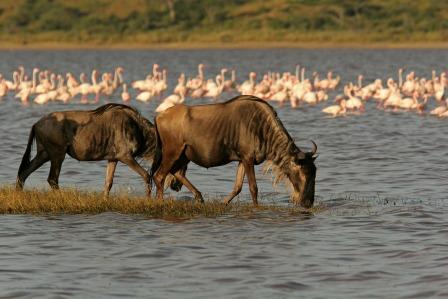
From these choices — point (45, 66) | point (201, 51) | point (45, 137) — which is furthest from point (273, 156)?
point (201, 51)

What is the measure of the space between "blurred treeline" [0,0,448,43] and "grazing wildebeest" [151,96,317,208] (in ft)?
281

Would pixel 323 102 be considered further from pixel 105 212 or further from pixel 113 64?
pixel 113 64

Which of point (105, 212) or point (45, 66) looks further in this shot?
point (45, 66)

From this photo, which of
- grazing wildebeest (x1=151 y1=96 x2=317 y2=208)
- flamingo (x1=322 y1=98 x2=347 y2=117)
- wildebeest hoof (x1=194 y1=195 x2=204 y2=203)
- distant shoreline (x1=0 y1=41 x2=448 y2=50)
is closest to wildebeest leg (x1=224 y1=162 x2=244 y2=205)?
grazing wildebeest (x1=151 y1=96 x2=317 y2=208)

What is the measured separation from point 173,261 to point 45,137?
16.3ft

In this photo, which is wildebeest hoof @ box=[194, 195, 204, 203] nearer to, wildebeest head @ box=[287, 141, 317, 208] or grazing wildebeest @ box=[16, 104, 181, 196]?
grazing wildebeest @ box=[16, 104, 181, 196]

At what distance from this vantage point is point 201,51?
116438mm

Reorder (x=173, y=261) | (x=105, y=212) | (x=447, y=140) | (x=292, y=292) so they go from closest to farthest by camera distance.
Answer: (x=292, y=292)
(x=173, y=261)
(x=105, y=212)
(x=447, y=140)

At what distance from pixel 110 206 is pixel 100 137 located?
117 cm

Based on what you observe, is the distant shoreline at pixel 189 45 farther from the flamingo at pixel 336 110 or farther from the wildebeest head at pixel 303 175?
the wildebeest head at pixel 303 175

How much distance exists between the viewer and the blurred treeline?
108 m

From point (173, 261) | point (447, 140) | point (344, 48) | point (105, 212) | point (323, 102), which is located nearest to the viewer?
point (173, 261)

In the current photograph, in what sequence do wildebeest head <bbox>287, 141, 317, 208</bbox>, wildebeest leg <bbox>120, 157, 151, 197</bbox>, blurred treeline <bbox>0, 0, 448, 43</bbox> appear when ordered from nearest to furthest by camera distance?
1. wildebeest head <bbox>287, 141, 317, 208</bbox>
2. wildebeest leg <bbox>120, 157, 151, 197</bbox>
3. blurred treeline <bbox>0, 0, 448, 43</bbox>

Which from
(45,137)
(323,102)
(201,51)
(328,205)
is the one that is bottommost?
(201,51)
